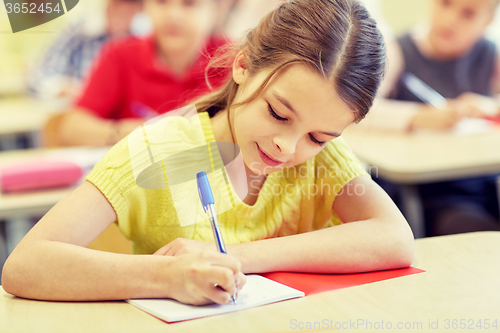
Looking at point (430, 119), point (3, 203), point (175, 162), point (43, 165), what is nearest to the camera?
point (175, 162)

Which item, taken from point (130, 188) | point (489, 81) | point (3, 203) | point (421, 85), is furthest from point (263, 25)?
point (489, 81)

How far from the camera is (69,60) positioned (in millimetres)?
3279

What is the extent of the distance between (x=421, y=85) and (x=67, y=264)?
1.81 m

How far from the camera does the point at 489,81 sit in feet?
7.06

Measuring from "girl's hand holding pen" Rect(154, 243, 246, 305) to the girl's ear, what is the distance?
1.03 ft

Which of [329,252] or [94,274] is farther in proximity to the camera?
[329,252]

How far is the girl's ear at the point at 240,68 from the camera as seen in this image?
795 mm

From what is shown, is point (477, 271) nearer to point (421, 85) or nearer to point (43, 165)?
point (43, 165)

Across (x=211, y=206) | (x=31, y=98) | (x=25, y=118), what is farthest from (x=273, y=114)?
(x=31, y=98)

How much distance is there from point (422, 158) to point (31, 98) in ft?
9.36

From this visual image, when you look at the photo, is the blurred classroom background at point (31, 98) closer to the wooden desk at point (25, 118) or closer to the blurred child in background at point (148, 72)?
the wooden desk at point (25, 118)

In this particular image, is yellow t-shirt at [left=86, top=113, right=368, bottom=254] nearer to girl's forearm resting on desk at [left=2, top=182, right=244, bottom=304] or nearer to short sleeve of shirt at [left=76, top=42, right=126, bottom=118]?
girl's forearm resting on desk at [left=2, top=182, right=244, bottom=304]

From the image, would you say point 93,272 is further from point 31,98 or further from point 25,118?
point 31,98

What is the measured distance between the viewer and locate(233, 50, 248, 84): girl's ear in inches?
31.3
